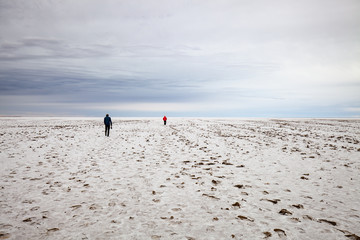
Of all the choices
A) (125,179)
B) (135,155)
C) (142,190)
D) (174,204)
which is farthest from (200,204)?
(135,155)

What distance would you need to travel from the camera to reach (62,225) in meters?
5.12

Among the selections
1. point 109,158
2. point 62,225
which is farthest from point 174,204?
point 109,158

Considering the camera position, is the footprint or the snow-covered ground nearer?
the footprint

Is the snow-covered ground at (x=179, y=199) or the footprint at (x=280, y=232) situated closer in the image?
the footprint at (x=280, y=232)

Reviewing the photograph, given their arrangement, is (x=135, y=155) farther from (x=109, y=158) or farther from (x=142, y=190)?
(x=142, y=190)

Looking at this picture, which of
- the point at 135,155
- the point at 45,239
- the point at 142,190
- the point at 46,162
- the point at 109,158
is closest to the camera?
the point at 45,239

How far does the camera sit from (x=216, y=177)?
9195mm

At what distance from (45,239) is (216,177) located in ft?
22.2

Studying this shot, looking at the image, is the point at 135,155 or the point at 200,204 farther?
the point at 135,155

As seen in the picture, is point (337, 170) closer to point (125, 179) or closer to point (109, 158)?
point (125, 179)

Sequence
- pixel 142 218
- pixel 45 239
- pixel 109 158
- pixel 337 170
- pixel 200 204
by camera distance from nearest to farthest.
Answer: pixel 45 239 < pixel 142 218 < pixel 200 204 < pixel 337 170 < pixel 109 158

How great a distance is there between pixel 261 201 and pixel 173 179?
12.7ft

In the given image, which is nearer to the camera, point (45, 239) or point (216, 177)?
point (45, 239)

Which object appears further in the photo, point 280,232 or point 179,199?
point 179,199
